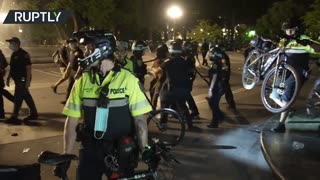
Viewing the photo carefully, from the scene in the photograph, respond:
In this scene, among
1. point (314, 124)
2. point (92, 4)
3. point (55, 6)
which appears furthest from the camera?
point (92, 4)

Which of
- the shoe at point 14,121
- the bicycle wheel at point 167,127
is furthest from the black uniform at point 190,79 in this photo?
the shoe at point 14,121

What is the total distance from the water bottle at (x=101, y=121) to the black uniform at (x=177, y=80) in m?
5.65

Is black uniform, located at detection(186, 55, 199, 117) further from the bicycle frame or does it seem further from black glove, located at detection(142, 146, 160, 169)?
black glove, located at detection(142, 146, 160, 169)

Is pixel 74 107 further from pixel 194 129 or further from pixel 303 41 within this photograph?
pixel 194 129

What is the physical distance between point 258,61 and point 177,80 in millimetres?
1701

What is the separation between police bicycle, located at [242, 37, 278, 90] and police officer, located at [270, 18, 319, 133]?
39 centimetres

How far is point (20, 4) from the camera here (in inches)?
1359

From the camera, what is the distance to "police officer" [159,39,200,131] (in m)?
9.61

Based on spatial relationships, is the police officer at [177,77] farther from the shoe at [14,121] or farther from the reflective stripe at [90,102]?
the reflective stripe at [90,102]

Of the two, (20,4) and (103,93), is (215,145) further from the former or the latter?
(20,4)

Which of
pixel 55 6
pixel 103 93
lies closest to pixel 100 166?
pixel 103 93

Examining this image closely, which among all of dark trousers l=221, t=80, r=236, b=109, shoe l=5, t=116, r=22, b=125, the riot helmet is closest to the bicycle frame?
dark trousers l=221, t=80, r=236, b=109

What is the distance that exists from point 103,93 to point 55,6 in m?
31.1

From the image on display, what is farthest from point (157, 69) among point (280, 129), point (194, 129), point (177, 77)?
point (280, 129)
